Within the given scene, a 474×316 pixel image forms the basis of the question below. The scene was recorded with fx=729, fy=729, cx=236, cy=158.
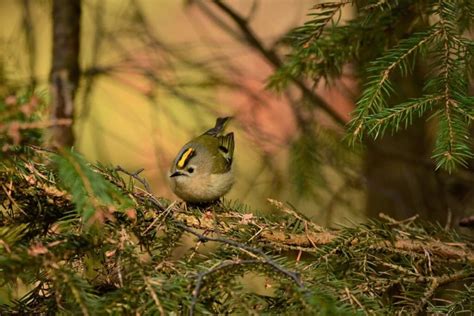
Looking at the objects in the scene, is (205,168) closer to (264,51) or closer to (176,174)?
(176,174)

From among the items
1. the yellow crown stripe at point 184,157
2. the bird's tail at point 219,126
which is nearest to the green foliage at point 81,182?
the yellow crown stripe at point 184,157

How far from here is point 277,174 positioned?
471cm

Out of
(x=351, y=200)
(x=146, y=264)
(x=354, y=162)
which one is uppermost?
(x=146, y=264)

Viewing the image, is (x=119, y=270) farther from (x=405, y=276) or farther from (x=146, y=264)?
(x=405, y=276)

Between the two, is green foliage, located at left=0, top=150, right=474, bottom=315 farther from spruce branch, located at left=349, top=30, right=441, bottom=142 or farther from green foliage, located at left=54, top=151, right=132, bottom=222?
spruce branch, located at left=349, top=30, right=441, bottom=142

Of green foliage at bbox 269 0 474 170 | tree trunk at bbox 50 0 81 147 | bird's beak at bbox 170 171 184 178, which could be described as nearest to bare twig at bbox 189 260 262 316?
green foliage at bbox 269 0 474 170

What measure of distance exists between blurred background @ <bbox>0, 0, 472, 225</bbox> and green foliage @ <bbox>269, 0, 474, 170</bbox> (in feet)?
3.34

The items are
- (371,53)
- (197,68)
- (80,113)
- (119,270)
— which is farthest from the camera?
(197,68)

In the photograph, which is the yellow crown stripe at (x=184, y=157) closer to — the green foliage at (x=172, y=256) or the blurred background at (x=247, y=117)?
the blurred background at (x=247, y=117)

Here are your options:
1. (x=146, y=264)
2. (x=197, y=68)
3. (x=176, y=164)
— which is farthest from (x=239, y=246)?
(x=197, y=68)

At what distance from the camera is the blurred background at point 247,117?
4.47 metres

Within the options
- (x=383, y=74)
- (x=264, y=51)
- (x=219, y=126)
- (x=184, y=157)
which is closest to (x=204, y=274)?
(x=383, y=74)

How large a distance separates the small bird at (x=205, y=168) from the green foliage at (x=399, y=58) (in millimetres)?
744

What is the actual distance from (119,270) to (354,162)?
298 cm
